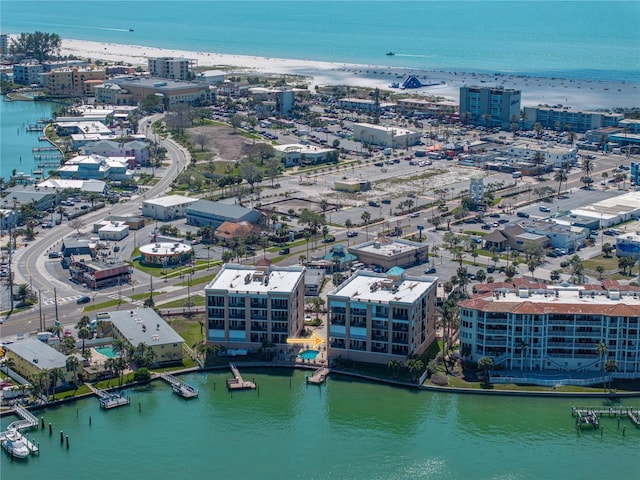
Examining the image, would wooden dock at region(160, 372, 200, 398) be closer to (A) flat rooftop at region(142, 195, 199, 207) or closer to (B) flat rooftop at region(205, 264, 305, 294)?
(B) flat rooftop at region(205, 264, 305, 294)

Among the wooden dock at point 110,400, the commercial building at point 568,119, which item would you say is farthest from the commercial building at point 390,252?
the commercial building at point 568,119

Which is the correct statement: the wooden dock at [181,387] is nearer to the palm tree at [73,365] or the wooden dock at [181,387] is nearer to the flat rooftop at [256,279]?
the palm tree at [73,365]

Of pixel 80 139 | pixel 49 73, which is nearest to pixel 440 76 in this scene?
pixel 49 73

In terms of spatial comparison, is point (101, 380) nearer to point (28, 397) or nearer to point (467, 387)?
point (28, 397)

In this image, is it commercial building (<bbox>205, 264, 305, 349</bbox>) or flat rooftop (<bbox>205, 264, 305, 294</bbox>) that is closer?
commercial building (<bbox>205, 264, 305, 349</bbox>)

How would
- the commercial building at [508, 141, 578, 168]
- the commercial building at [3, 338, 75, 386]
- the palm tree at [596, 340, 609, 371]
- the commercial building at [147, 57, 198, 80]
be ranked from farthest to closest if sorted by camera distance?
the commercial building at [147, 57, 198, 80] → the commercial building at [508, 141, 578, 168] → the palm tree at [596, 340, 609, 371] → the commercial building at [3, 338, 75, 386]

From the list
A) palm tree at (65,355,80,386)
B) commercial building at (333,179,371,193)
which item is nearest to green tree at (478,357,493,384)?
palm tree at (65,355,80,386)
